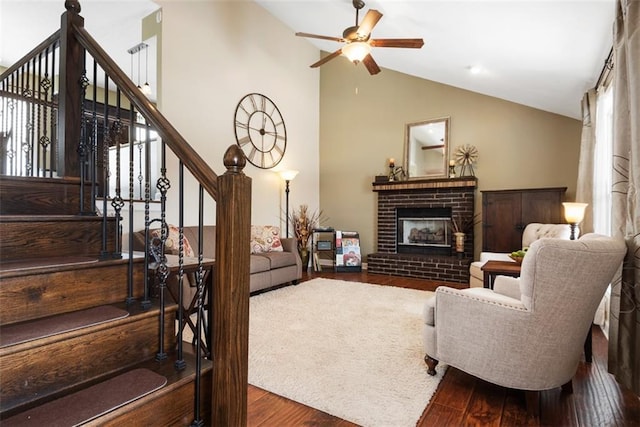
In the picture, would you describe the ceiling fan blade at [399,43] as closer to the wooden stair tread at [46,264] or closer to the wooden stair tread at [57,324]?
the wooden stair tread at [46,264]

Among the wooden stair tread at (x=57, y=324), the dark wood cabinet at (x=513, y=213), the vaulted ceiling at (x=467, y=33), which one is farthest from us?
the dark wood cabinet at (x=513, y=213)

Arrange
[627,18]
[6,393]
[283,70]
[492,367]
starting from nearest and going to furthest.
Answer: [6,393]
[627,18]
[492,367]
[283,70]

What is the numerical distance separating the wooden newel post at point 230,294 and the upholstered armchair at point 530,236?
3195 millimetres

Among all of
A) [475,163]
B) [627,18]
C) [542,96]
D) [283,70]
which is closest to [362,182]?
[475,163]

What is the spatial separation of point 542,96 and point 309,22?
353 centimetres

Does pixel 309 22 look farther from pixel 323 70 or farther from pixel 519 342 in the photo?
pixel 519 342

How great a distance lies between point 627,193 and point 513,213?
2916mm

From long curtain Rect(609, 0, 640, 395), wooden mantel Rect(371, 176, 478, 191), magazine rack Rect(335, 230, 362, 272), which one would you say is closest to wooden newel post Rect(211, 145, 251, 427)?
long curtain Rect(609, 0, 640, 395)

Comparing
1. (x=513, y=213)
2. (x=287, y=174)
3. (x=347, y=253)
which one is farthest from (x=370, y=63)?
(x=347, y=253)

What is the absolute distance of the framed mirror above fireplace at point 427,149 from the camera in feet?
17.6

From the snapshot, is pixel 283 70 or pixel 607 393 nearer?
pixel 607 393

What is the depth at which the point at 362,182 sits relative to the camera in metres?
6.14

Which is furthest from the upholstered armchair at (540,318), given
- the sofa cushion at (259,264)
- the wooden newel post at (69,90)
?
the sofa cushion at (259,264)

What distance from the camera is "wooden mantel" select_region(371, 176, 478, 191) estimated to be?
4.98m
